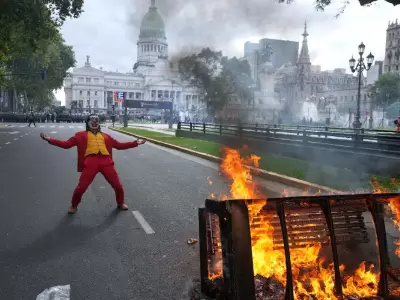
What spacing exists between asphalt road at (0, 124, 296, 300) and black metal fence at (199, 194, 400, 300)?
1.76 ft

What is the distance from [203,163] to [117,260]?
9.56 metres

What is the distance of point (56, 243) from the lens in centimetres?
493

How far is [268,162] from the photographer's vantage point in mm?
12383

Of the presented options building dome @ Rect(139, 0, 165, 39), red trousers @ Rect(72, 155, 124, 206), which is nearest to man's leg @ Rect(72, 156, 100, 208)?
red trousers @ Rect(72, 155, 124, 206)

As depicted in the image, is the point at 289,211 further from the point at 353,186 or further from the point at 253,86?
the point at 253,86

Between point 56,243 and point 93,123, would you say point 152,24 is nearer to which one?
point 93,123

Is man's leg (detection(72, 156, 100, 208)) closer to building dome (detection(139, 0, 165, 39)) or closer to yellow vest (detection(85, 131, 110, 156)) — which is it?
yellow vest (detection(85, 131, 110, 156))

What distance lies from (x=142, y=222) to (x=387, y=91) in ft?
230

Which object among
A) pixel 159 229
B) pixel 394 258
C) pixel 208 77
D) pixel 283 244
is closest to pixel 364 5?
pixel 394 258

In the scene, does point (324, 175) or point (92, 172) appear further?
point (324, 175)

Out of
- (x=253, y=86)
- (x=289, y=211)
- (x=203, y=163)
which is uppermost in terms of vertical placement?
(x=253, y=86)

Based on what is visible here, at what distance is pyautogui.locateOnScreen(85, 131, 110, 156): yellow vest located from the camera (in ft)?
21.0

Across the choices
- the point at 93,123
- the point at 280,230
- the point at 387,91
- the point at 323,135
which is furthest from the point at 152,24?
the point at 387,91

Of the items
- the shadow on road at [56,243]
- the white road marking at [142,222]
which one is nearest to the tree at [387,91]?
the white road marking at [142,222]
